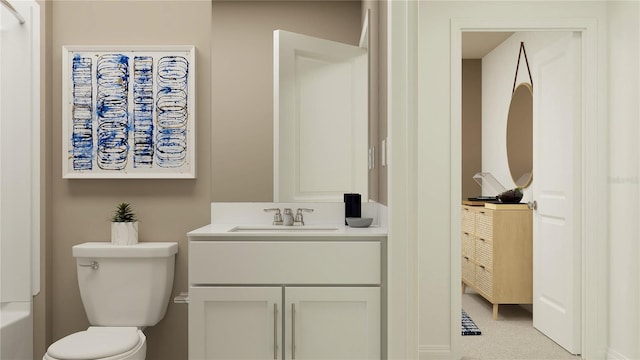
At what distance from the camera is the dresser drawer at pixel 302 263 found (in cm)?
204

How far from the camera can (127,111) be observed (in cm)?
248

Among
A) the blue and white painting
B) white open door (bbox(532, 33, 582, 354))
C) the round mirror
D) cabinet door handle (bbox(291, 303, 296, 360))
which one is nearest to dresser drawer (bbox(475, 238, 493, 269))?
white open door (bbox(532, 33, 582, 354))

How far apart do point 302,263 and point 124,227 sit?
95 cm

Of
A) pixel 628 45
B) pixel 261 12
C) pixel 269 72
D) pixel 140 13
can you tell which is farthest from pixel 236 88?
pixel 628 45

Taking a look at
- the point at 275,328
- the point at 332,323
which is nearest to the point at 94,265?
the point at 275,328

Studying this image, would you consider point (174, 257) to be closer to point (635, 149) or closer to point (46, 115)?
point (46, 115)

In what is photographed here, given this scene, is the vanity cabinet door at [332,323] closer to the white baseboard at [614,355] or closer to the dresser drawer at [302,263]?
the dresser drawer at [302,263]

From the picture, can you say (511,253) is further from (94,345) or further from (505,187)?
(94,345)

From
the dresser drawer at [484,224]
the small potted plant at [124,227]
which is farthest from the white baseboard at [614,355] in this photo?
the small potted plant at [124,227]

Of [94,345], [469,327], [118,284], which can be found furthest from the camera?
[469,327]

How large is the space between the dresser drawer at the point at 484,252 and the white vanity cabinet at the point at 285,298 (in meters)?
2.08

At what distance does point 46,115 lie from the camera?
8.05 feet

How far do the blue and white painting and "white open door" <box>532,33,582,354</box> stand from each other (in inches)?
88.8


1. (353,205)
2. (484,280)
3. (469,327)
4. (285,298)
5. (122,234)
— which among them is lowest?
(469,327)
